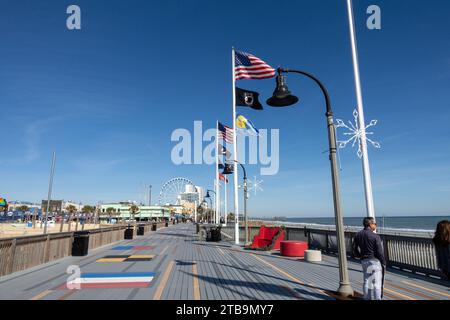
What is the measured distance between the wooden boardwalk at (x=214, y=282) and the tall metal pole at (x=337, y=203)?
396 mm

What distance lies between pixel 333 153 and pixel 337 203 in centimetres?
122

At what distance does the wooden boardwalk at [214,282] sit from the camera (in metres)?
6.46

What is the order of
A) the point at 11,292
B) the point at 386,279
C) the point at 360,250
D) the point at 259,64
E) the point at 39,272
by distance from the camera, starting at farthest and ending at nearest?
the point at 259,64, the point at 39,272, the point at 386,279, the point at 11,292, the point at 360,250

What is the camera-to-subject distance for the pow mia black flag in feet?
59.8

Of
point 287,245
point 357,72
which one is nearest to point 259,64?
point 357,72

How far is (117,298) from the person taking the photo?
6152 millimetres

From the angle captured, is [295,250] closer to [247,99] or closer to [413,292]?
[413,292]

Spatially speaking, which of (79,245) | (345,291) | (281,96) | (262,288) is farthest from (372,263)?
(79,245)

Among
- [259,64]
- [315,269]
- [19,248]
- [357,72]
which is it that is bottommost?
[315,269]

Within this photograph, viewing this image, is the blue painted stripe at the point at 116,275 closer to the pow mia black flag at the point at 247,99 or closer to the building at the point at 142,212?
the pow mia black flag at the point at 247,99

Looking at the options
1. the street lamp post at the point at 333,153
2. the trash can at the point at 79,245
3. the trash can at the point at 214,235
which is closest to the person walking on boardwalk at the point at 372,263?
the street lamp post at the point at 333,153
